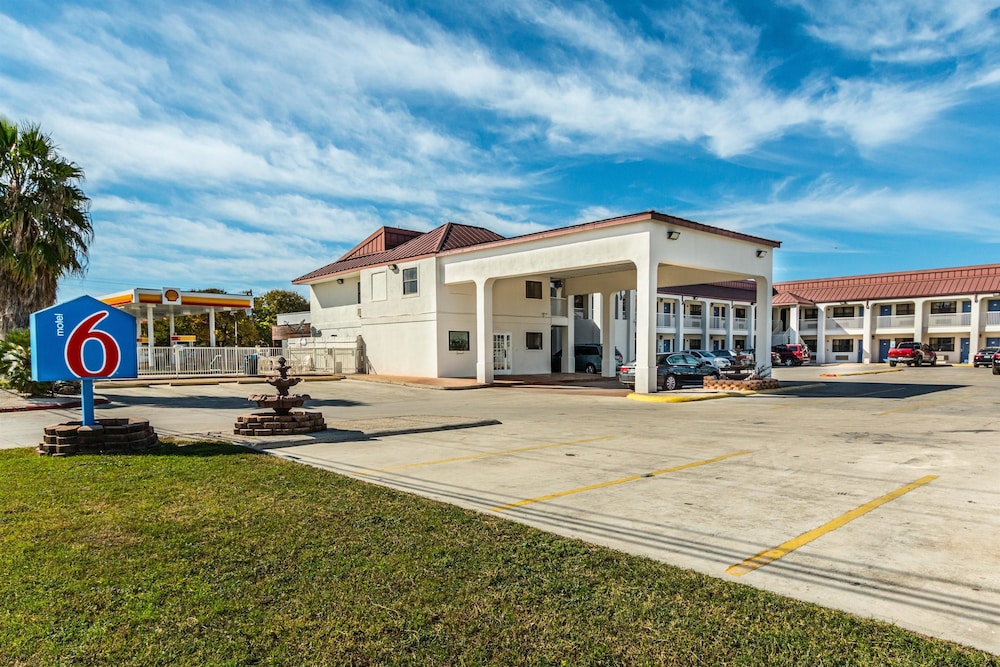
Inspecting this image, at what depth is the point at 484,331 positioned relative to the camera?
89.5ft

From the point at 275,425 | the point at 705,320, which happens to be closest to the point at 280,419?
the point at 275,425

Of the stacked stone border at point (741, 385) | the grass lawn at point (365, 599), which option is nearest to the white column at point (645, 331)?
the stacked stone border at point (741, 385)

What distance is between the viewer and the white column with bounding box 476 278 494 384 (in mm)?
26797

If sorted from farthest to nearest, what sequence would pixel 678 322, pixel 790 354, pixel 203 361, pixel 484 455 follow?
pixel 790 354, pixel 678 322, pixel 203 361, pixel 484 455

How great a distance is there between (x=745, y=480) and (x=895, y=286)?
176 feet

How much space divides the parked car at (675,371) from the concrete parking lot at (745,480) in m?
6.10

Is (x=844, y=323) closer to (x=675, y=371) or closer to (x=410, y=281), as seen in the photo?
(x=675, y=371)

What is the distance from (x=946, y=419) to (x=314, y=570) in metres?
14.5

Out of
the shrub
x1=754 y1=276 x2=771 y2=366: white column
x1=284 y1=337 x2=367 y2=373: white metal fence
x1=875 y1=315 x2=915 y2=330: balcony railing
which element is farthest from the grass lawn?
x1=875 y1=315 x2=915 y2=330: balcony railing

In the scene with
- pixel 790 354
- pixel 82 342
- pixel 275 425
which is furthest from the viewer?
pixel 790 354

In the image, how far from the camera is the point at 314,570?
4281 mm

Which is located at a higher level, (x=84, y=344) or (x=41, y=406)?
(x=84, y=344)

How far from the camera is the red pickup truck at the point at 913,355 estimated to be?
44.8 metres

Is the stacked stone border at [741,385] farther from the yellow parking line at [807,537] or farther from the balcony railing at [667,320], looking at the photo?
the balcony railing at [667,320]
